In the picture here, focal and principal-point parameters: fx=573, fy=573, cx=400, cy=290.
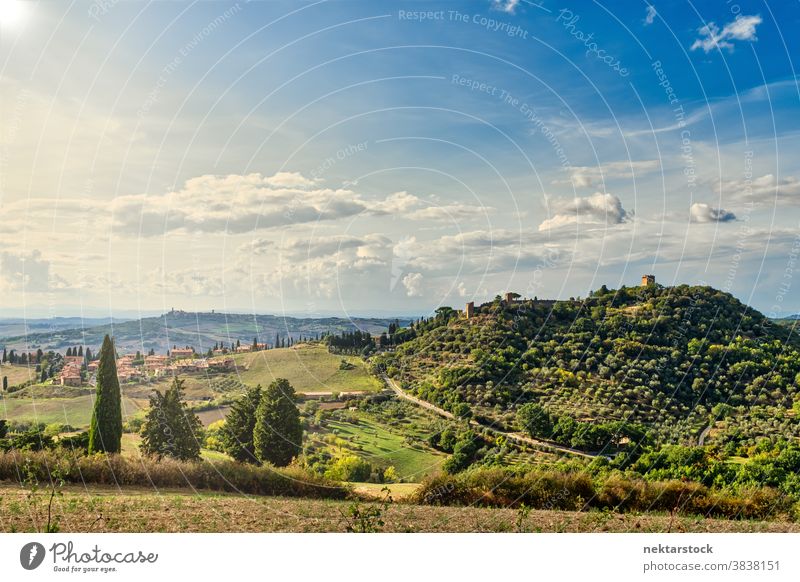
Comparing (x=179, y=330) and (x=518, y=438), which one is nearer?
(x=518, y=438)

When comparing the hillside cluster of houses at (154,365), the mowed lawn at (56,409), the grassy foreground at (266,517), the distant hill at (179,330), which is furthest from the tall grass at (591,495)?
the mowed lawn at (56,409)

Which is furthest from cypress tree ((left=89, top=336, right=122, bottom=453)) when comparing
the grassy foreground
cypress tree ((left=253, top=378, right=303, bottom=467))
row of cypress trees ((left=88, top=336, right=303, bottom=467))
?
cypress tree ((left=253, top=378, right=303, bottom=467))

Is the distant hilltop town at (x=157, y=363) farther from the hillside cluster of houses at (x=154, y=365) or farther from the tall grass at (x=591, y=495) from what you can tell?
the tall grass at (x=591, y=495)

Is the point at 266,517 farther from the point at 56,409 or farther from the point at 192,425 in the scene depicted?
the point at 56,409
